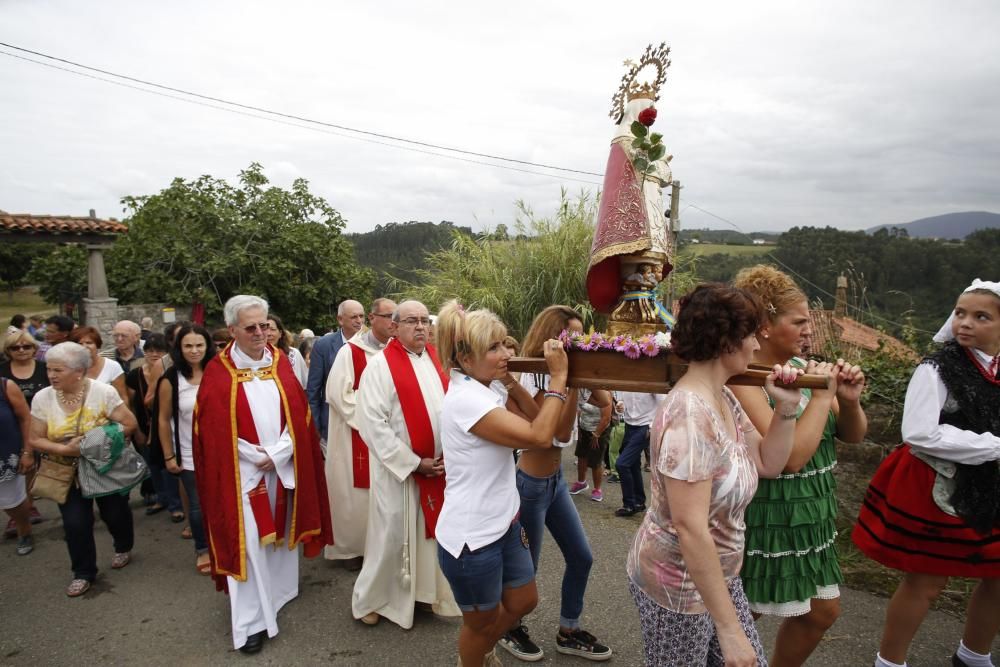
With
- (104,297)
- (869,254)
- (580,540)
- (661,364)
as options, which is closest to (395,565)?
(580,540)

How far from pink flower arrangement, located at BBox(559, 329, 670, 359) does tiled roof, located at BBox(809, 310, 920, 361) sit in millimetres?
4111

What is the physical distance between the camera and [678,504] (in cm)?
163

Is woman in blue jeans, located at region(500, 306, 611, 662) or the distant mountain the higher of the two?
the distant mountain

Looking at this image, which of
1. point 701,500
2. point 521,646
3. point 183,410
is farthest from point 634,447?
point 183,410

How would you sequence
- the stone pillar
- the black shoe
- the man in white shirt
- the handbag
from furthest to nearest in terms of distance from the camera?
the stone pillar → the man in white shirt → the handbag → the black shoe

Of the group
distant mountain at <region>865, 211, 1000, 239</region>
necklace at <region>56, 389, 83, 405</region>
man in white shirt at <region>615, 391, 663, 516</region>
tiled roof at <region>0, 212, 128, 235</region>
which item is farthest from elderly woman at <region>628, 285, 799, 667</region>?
distant mountain at <region>865, 211, 1000, 239</region>

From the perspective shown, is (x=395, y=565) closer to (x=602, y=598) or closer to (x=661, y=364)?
(x=602, y=598)

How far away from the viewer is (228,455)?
11.0ft

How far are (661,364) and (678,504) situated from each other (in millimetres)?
604

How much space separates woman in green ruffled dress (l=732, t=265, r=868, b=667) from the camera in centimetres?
226

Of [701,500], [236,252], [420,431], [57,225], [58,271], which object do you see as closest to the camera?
[701,500]

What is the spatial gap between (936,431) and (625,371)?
160 centimetres

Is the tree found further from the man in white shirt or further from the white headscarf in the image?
the white headscarf

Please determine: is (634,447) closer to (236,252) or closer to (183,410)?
(183,410)
